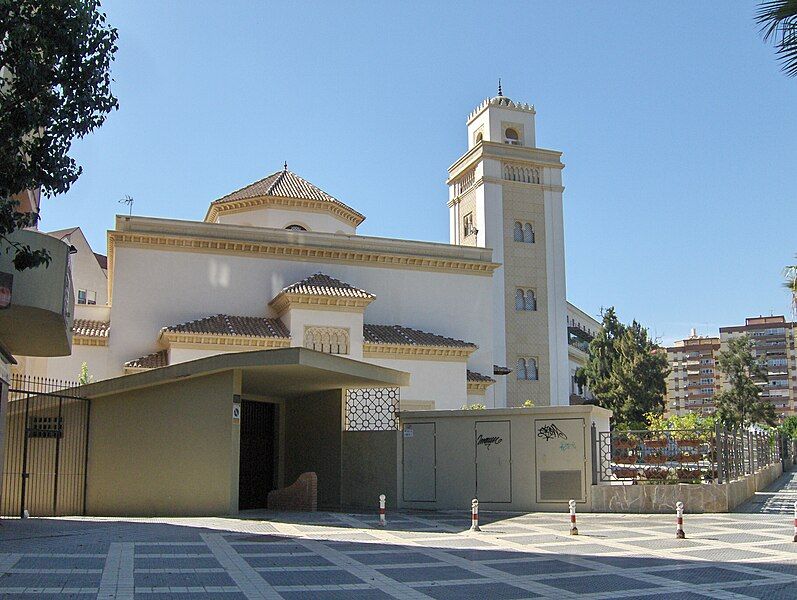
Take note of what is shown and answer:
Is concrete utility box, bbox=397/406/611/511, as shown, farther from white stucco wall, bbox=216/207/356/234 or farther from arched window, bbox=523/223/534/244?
arched window, bbox=523/223/534/244

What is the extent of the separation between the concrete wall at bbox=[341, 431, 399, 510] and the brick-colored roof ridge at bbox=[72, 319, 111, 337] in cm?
1578

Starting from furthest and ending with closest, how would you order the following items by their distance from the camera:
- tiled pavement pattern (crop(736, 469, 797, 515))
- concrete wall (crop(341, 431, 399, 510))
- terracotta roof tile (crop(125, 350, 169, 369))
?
terracotta roof tile (crop(125, 350, 169, 369)) < concrete wall (crop(341, 431, 399, 510)) < tiled pavement pattern (crop(736, 469, 797, 515))

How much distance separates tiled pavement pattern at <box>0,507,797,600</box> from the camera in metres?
10.5

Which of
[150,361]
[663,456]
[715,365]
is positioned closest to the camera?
[663,456]

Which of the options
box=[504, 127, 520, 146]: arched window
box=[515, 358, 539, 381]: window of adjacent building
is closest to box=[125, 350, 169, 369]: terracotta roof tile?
box=[515, 358, 539, 381]: window of adjacent building

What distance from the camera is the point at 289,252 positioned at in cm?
3778

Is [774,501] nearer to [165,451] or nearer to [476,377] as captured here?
[165,451]

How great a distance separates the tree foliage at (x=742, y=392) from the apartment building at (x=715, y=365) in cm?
4257

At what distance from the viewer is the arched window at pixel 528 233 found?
48500 mm

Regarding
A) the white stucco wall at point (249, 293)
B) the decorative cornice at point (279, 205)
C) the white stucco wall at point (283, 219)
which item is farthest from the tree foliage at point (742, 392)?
the white stucco wall at point (283, 219)

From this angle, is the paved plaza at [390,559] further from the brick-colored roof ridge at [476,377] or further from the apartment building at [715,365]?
the apartment building at [715,365]

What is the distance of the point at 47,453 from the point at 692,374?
431ft

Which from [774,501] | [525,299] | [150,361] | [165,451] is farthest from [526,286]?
[165,451]

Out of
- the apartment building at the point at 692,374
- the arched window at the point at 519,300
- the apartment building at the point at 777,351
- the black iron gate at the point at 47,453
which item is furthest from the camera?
the apartment building at the point at 692,374
